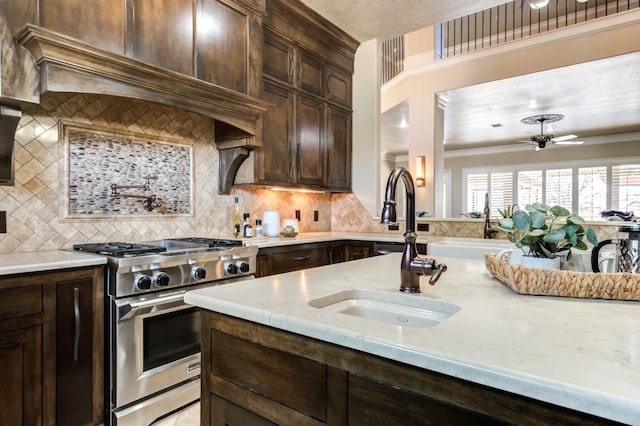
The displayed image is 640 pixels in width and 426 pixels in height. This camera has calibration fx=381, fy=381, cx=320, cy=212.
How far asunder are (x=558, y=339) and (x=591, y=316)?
0.23 meters

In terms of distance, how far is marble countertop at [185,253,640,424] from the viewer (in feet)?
1.82

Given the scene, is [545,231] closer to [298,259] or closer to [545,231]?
[545,231]

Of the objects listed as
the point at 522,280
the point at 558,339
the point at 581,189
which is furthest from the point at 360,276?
the point at 581,189

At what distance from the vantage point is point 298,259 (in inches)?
128

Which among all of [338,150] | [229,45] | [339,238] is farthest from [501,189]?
[229,45]

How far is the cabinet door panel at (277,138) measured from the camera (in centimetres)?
326

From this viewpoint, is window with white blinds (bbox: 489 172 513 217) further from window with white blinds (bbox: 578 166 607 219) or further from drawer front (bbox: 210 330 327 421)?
drawer front (bbox: 210 330 327 421)

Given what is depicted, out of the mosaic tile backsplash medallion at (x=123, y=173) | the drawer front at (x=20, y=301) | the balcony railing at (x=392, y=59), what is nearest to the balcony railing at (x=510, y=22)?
the balcony railing at (x=392, y=59)

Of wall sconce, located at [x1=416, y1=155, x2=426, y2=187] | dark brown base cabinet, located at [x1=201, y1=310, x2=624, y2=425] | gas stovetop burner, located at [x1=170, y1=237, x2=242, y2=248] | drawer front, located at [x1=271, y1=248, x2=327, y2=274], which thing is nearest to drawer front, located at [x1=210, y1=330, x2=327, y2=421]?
dark brown base cabinet, located at [x1=201, y1=310, x2=624, y2=425]

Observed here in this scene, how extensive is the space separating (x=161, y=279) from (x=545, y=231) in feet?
6.08

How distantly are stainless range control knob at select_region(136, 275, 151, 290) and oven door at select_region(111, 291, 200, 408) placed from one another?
0.21 ft

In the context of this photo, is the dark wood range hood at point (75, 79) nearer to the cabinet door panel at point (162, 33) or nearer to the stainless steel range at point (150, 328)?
the cabinet door panel at point (162, 33)

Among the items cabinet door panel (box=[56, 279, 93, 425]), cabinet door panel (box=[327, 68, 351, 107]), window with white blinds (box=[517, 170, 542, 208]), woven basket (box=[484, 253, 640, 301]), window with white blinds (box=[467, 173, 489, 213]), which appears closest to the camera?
woven basket (box=[484, 253, 640, 301])

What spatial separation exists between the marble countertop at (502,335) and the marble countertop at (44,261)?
107cm
